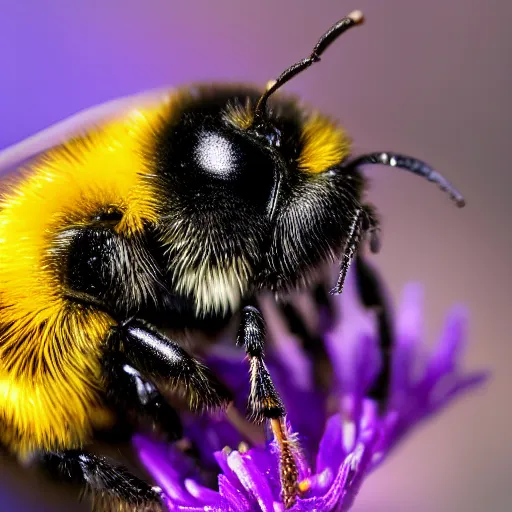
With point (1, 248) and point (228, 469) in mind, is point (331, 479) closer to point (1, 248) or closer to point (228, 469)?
point (228, 469)

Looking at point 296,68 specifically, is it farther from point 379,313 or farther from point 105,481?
point 105,481

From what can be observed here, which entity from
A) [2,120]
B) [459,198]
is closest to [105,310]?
[459,198]

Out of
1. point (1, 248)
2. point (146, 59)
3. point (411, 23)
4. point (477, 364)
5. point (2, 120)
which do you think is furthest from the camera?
point (411, 23)

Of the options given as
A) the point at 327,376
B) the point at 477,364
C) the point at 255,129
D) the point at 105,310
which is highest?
the point at 255,129

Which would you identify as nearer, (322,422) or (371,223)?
(371,223)

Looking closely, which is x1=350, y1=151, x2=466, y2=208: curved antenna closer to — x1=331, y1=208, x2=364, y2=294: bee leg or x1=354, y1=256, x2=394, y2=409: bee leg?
x1=331, y1=208, x2=364, y2=294: bee leg

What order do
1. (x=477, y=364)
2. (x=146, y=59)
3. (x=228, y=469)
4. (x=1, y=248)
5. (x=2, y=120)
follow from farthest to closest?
(x=146, y=59)
(x=477, y=364)
(x=2, y=120)
(x=228, y=469)
(x=1, y=248)

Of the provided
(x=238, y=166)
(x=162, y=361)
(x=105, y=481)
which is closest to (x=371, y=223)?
(x=238, y=166)
